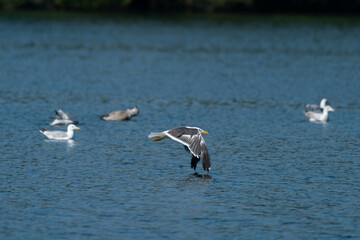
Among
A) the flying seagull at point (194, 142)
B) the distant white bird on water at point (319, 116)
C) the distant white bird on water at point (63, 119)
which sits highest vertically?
the flying seagull at point (194, 142)

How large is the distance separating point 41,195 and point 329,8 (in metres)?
94.7

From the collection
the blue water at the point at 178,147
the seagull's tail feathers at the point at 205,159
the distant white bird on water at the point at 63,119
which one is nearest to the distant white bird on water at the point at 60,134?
the blue water at the point at 178,147

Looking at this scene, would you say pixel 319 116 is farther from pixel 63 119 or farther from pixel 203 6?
pixel 203 6

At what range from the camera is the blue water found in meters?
16.5

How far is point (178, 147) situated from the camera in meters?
24.8

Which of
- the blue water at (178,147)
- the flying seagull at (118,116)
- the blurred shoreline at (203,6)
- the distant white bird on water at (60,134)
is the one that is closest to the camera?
the blue water at (178,147)

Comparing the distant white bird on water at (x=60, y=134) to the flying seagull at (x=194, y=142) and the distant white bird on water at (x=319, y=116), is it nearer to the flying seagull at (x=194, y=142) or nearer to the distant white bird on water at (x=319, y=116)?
the flying seagull at (x=194, y=142)

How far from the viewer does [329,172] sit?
21219 mm

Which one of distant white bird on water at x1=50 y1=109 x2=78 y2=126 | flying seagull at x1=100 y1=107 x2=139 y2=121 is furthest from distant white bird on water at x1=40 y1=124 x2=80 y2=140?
flying seagull at x1=100 y1=107 x2=139 y2=121

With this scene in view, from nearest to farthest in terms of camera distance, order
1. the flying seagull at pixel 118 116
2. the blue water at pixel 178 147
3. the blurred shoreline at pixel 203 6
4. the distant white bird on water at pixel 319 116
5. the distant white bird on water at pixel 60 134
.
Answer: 1. the blue water at pixel 178 147
2. the distant white bird on water at pixel 60 134
3. the flying seagull at pixel 118 116
4. the distant white bird on water at pixel 319 116
5. the blurred shoreline at pixel 203 6

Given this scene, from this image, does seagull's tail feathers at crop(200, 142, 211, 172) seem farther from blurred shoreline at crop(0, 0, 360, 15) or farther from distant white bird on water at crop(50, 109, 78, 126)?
blurred shoreline at crop(0, 0, 360, 15)

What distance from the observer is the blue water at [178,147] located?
16.5 meters

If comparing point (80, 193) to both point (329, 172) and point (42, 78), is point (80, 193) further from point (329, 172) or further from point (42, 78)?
point (42, 78)

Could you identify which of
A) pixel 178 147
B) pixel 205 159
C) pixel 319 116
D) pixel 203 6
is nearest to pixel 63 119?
pixel 178 147
